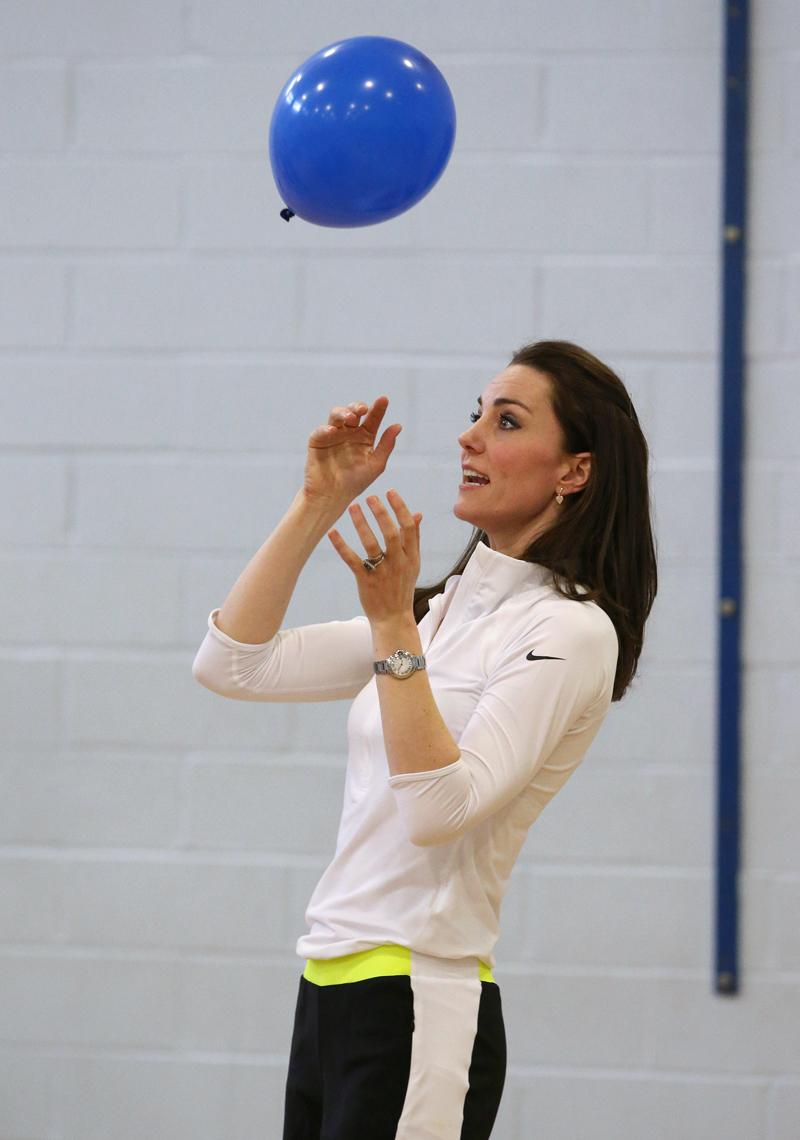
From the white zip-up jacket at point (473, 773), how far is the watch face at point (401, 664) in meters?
0.10

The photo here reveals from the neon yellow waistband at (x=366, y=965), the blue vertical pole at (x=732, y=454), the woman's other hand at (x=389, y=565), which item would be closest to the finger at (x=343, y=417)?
the woman's other hand at (x=389, y=565)

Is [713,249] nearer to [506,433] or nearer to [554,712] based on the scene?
[506,433]

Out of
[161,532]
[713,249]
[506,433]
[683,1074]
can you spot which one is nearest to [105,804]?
[161,532]

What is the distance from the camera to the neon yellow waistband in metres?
1.39

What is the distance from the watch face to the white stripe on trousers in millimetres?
306

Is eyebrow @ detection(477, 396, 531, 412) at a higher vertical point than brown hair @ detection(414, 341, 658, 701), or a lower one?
higher

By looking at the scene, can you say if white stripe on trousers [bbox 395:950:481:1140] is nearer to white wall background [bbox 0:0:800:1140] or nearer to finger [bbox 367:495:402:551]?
finger [bbox 367:495:402:551]

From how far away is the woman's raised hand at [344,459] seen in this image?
1.65 m

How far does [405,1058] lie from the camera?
4.53 feet

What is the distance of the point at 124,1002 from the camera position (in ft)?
8.64

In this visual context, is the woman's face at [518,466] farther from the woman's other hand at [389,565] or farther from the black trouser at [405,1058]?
the black trouser at [405,1058]

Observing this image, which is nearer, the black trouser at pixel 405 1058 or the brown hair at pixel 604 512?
the black trouser at pixel 405 1058

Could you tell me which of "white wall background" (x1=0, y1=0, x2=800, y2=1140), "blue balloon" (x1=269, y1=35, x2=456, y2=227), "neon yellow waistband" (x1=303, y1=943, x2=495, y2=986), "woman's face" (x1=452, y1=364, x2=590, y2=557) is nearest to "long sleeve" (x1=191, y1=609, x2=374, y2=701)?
"woman's face" (x1=452, y1=364, x2=590, y2=557)

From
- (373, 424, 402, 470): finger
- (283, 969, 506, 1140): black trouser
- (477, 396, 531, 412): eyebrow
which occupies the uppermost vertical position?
(477, 396, 531, 412): eyebrow
